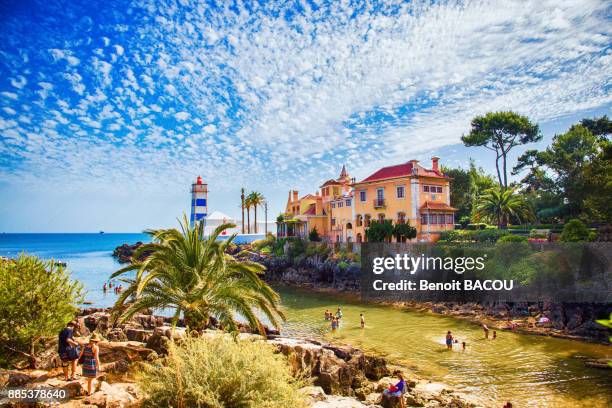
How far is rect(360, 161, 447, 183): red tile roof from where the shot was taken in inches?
1798

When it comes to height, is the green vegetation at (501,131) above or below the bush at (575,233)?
above

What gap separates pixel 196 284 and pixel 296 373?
446 cm

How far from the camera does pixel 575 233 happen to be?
29672mm

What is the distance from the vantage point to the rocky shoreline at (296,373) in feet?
32.4

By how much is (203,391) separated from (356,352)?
12.7 meters

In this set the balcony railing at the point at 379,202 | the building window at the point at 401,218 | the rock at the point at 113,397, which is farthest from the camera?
the balcony railing at the point at 379,202

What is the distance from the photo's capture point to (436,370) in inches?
766

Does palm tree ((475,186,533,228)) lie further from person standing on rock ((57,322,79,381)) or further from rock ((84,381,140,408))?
person standing on rock ((57,322,79,381))

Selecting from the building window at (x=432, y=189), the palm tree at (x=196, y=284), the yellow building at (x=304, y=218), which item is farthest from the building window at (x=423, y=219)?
the palm tree at (x=196, y=284)

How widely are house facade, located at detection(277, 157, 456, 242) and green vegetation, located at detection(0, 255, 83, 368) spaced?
3839 cm

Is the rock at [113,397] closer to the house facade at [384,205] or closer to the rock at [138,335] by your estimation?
the rock at [138,335]

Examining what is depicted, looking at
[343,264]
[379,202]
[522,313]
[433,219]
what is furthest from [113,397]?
[379,202]

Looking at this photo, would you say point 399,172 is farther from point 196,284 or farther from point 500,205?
point 196,284

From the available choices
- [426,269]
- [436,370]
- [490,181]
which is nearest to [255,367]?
[436,370]
